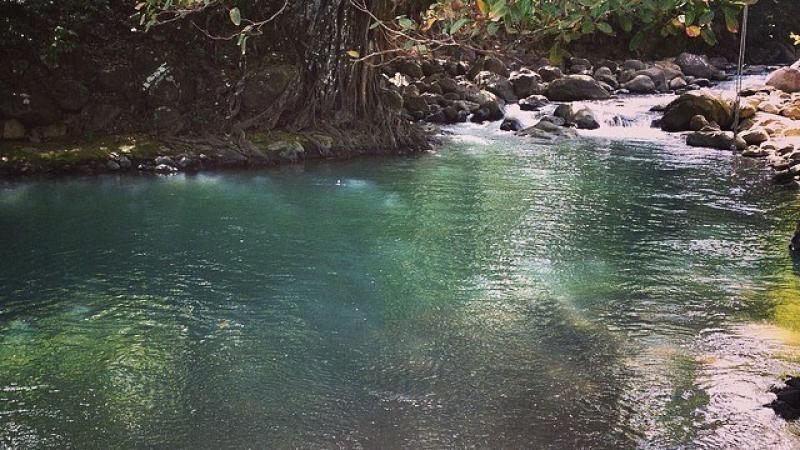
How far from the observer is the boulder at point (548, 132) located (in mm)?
20016

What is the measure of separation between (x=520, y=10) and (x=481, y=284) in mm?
4887

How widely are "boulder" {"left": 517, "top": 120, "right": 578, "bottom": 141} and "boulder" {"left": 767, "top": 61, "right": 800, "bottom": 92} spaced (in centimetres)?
902

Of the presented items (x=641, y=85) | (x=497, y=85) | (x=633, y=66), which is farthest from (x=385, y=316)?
(x=633, y=66)

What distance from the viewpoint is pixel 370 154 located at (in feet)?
56.2

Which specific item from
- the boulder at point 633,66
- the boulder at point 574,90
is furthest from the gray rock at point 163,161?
the boulder at point 633,66

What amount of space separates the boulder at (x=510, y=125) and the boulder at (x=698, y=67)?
13.9 meters

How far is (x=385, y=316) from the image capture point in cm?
751

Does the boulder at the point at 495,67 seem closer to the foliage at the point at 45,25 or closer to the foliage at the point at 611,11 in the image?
the foliage at the point at 45,25

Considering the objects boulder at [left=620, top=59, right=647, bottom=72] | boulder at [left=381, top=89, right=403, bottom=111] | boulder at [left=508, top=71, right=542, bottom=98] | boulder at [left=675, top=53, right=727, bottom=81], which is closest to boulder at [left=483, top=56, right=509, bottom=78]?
boulder at [left=508, top=71, right=542, bottom=98]

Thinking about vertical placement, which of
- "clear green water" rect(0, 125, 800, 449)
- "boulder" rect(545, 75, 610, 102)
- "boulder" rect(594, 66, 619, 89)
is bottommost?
"clear green water" rect(0, 125, 800, 449)

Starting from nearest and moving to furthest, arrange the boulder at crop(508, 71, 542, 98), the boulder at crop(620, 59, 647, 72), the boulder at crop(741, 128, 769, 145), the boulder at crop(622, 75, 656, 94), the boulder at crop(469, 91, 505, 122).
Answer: the boulder at crop(741, 128, 769, 145)
the boulder at crop(469, 91, 505, 122)
the boulder at crop(508, 71, 542, 98)
the boulder at crop(622, 75, 656, 94)
the boulder at crop(620, 59, 647, 72)

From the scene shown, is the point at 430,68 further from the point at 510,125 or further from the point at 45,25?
the point at 45,25

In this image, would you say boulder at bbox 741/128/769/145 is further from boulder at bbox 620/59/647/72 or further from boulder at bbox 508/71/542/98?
boulder at bbox 620/59/647/72

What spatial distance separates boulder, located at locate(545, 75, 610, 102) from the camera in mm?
25797
